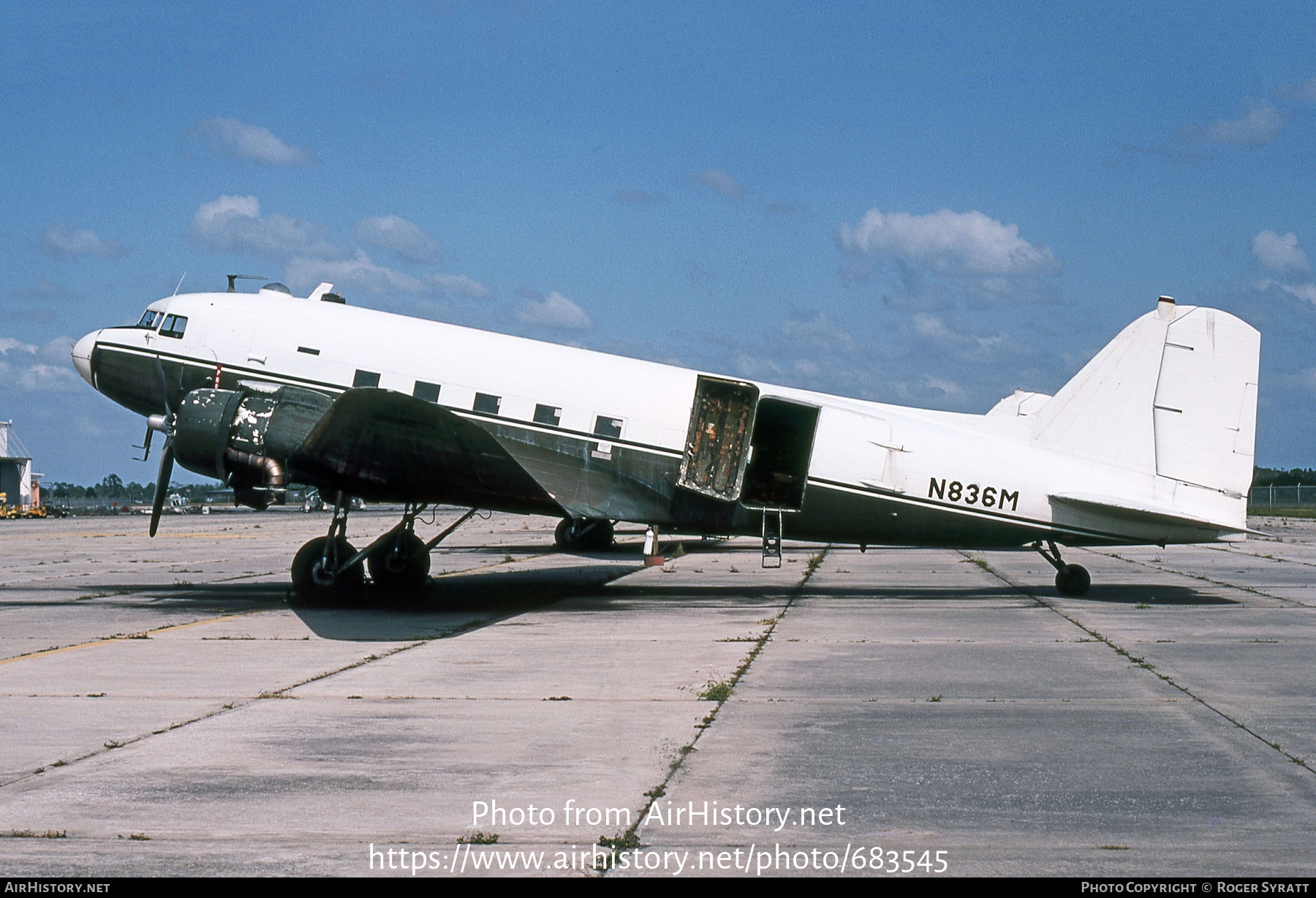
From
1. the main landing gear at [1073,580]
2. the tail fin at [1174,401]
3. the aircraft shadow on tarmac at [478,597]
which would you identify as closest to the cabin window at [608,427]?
the aircraft shadow on tarmac at [478,597]

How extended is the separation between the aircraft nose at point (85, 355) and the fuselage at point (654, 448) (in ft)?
7.55

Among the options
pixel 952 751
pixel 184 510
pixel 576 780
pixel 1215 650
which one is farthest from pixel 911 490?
pixel 184 510

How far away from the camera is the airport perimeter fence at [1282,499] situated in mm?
95188

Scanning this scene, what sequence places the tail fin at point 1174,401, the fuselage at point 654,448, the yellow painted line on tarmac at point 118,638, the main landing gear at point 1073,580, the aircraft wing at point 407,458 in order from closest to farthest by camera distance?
the yellow painted line on tarmac at point 118,638
the aircraft wing at point 407,458
the tail fin at point 1174,401
the fuselage at point 654,448
the main landing gear at point 1073,580

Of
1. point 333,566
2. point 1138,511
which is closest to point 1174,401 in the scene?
point 1138,511

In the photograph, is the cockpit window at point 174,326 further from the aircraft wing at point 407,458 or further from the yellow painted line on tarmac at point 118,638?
the yellow painted line on tarmac at point 118,638

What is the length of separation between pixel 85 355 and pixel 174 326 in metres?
1.86

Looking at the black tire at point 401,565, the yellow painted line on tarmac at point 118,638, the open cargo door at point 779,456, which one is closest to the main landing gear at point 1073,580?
the open cargo door at point 779,456

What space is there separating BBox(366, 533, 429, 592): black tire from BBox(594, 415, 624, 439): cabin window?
3.59m

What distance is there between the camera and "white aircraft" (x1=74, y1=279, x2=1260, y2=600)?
17203 mm

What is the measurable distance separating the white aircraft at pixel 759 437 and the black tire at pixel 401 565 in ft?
0.38

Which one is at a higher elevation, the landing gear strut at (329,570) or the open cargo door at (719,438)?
the open cargo door at (719,438)

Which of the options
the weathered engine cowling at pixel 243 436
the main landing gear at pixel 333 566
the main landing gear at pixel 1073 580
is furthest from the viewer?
the main landing gear at pixel 1073 580

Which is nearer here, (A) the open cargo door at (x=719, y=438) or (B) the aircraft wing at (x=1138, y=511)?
(B) the aircraft wing at (x=1138, y=511)
